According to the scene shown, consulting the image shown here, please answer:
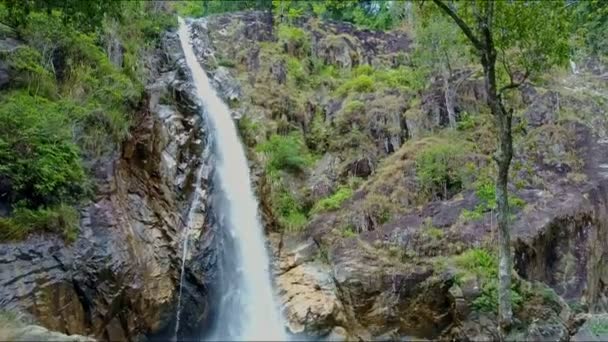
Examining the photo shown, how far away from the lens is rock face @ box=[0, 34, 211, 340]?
9.57 m

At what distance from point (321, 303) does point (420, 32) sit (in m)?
13.0

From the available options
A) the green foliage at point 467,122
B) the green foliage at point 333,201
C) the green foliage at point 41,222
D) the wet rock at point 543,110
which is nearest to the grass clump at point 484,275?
the green foliage at point 333,201

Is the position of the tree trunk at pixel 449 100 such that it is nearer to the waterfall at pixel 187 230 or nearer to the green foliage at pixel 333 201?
the green foliage at pixel 333 201

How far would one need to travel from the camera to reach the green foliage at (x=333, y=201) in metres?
17.1

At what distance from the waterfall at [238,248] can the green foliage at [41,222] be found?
4.73 meters

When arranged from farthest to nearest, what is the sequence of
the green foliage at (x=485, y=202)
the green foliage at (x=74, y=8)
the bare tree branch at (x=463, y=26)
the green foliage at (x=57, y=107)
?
the green foliage at (x=485, y=202) < the green foliage at (x=57, y=107) < the green foliage at (x=74, y=8) < the bare tree branch at (x=463, y=26)

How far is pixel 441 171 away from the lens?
17125mm

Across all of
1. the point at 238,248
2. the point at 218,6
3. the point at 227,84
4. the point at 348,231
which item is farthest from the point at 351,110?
the point at 218,6

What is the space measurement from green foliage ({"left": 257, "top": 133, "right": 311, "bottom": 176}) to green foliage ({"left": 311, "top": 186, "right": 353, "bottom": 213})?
2156 mm

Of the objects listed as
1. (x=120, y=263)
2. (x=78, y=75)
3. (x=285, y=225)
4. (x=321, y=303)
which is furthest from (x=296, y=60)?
(x=120, y=263)

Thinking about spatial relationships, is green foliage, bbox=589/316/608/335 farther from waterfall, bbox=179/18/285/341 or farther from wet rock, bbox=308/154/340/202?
wet rock, bbox=308/154/340/202

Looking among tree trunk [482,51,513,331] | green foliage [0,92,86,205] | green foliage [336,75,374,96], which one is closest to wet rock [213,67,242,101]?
green foliage [336,75,374,96]

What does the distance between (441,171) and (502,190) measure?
7734 millimetres

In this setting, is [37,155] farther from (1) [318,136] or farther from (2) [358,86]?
(2) [358,86]
